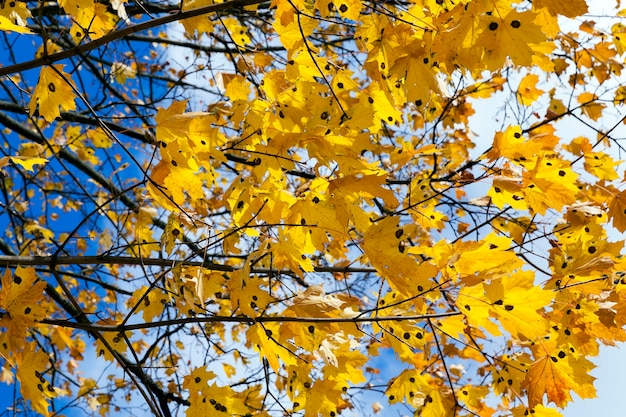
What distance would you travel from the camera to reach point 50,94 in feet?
6.10

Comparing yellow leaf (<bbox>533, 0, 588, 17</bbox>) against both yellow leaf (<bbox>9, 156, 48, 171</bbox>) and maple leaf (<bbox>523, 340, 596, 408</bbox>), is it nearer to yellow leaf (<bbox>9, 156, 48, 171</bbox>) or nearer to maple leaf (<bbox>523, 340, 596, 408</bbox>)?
maple leaf (<bbox>523, 340, 596, 408</bbox>)

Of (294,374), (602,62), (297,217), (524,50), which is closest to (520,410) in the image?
(294,374)

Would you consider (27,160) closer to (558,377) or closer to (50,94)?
(50,94)

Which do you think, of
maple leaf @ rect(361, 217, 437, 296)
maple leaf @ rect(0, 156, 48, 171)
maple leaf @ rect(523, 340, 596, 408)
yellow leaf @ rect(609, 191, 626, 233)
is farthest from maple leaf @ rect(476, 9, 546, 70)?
maple leaf @ rect(0, 156, 48, 171)

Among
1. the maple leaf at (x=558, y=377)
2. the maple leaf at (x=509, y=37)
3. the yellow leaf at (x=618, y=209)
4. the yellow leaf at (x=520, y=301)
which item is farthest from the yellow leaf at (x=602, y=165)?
the yellow leaf at (x=520, y=301)

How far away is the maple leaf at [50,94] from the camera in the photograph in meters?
1.82

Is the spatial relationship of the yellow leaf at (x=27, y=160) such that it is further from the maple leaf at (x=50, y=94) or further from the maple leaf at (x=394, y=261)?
the maple leaf at (x=394, y=261)

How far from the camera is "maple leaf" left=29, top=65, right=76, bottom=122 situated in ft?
5.97

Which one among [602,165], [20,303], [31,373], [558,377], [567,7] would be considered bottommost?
[558,377]

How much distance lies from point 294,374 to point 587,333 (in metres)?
1.16

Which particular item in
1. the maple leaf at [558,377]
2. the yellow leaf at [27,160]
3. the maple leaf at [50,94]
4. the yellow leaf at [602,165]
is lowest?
the maple leaf at [558,377]

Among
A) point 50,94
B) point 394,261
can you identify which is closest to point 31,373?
point 50,94

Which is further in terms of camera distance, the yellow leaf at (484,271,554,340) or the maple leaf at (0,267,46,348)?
the maple leaf at (0,267,46,348)

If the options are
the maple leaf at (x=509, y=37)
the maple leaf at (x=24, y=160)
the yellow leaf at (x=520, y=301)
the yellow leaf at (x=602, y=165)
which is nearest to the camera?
the yellow leaf at (x=520, y=301)
